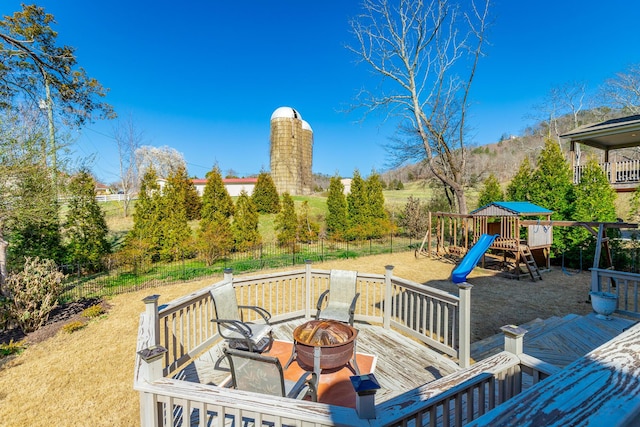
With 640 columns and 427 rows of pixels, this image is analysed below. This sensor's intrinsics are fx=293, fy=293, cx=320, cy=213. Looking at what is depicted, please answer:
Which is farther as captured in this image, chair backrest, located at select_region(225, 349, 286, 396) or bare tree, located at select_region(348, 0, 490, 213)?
bare tree, located at select_region(348, 0, 490, 213)

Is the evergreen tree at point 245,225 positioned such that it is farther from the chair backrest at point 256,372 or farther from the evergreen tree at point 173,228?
the chair backrest at point 256,372

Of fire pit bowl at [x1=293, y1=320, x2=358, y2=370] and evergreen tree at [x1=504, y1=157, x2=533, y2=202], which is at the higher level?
evergreen tree at [x1=504, y1=157, x2=533, y2=202]

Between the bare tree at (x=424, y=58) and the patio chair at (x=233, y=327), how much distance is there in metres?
11.1

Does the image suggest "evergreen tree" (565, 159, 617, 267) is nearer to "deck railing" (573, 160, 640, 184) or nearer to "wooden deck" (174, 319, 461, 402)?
"deck railing" (573, 160, 640, 184)

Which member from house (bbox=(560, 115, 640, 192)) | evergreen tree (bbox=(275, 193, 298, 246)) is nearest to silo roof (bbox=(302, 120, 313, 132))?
evergreen tree (bbox=(275, 193, 298, 246))

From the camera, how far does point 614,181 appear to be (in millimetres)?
9898

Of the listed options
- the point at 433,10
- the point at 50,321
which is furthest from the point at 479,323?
the point at 433,10

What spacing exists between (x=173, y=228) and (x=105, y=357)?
265 inches

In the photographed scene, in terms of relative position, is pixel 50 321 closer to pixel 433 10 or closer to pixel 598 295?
pixel 598 295

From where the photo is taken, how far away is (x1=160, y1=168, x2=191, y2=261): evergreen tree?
10320mm

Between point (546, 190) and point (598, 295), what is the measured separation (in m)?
7.50

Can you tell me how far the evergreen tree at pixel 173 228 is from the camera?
10.3 m

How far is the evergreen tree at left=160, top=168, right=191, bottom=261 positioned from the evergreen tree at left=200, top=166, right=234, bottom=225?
1615 mm

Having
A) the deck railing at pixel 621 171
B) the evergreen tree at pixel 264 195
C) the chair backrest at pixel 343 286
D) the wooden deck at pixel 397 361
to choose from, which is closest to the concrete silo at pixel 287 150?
the evergreen tree at pixel 264 195
